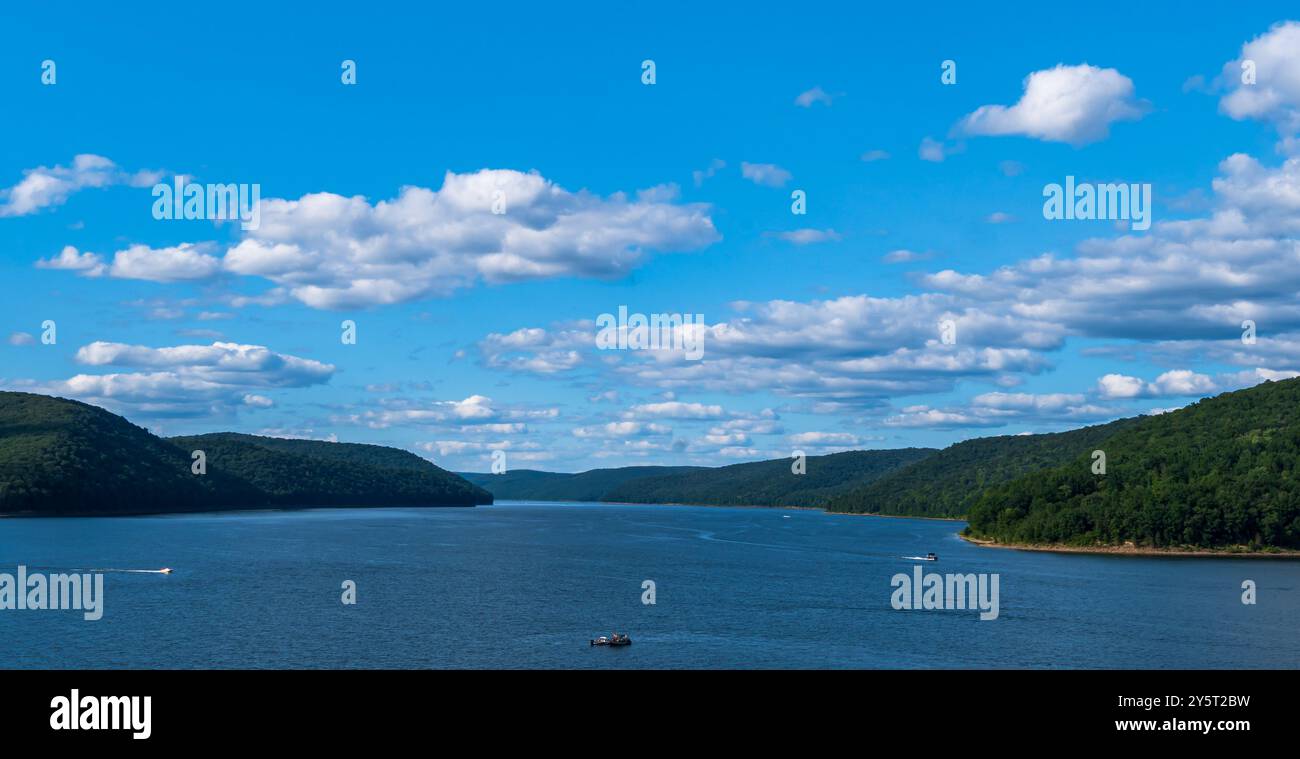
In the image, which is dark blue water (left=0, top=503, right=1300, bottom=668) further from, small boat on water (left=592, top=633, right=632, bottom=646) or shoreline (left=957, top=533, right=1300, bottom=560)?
shoreline (left=957, top=533, right=1300, bottom=560)

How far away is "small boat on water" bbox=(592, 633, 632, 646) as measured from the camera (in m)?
82.8

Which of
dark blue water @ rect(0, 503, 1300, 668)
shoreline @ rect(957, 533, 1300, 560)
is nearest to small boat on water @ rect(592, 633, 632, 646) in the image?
dark blue water @ rect(0, 503, 1300, 668)

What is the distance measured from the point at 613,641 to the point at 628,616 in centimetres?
1841

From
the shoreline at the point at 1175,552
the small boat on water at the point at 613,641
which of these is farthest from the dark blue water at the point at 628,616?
the shoreline at the point at 1175,552

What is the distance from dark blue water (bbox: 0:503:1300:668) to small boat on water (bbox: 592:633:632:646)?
1.26 m

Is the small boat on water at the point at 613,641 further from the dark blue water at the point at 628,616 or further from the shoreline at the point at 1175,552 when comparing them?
the shoreline at the point at 1175,552

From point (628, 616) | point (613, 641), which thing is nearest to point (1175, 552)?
point (628, 616)

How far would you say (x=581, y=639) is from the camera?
287 ft

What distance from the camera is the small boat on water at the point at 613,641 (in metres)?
82.8

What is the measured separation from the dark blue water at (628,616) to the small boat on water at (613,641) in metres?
1.26
